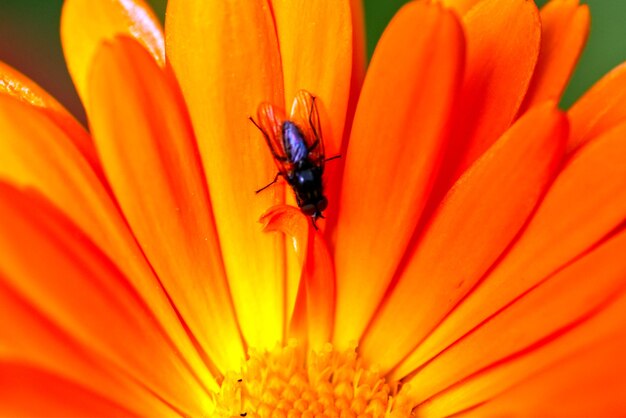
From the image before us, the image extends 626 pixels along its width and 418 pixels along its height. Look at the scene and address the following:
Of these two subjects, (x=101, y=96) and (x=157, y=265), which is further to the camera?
(x=157, y=265)

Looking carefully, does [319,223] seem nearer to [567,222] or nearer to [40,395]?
[567,222]

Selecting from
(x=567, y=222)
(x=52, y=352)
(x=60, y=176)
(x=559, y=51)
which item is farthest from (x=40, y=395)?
(x=559, y=51)

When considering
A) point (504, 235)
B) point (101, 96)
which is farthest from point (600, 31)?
point (101, 96)

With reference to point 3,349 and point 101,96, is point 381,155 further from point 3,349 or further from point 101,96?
point 3,349

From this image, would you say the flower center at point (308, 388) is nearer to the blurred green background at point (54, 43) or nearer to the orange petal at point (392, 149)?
the orange petal at point (392, 149)

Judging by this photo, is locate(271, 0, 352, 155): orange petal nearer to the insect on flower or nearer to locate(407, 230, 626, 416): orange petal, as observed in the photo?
the insect on flower

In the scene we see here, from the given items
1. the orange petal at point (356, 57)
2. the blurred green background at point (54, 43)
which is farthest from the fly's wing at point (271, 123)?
the blurred green background at point (54, 43)

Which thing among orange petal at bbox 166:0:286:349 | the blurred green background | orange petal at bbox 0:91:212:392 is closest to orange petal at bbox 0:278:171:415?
orange petal at bbox 0:91:212:392
